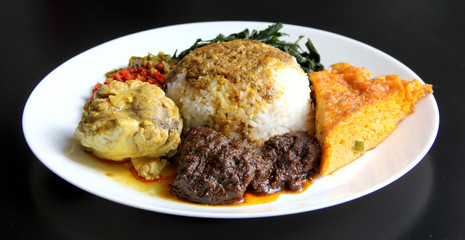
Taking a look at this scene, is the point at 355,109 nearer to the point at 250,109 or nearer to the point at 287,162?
the point at 287,162

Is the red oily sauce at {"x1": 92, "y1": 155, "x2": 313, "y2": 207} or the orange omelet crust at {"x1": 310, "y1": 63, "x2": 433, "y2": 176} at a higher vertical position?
the orange omelet crust at {"x1": 310, "y1": 63, "x2": 433, "y2": 176}

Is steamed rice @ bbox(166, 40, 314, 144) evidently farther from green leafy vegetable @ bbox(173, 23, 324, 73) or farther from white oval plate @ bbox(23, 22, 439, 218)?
green leafy vegetable @ bbox(173, 23, 324, 73)

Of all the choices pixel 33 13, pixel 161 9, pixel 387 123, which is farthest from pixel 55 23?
pixel 387 123

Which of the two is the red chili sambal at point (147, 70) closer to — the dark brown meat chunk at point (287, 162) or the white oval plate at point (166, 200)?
the white oval plate at point (166, 200)

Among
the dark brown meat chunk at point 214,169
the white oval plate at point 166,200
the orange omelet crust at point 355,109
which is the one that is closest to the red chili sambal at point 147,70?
the white oval plate at point 166,200

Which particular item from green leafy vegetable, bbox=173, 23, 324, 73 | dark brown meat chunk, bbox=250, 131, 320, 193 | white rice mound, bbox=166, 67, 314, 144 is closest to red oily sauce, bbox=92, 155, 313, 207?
dark brown meat chunk, bbox=250, 131, 320, 193
